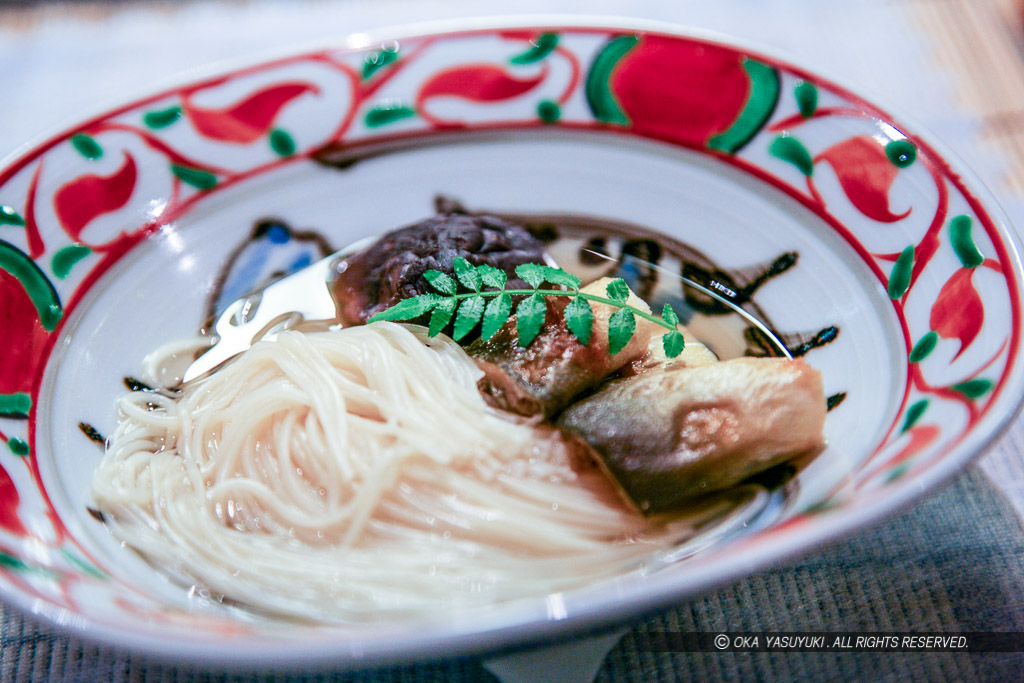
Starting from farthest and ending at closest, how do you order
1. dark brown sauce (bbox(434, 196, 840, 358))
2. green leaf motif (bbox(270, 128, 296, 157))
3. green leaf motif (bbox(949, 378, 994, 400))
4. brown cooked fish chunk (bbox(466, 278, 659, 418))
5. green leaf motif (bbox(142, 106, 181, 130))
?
green leaf motif (bbox(270, 128, 296, 157)), green leaf motif (bbox(142, 106, 181, 130)), dark brown sauce (bbox(434, 196, 840, 358)), brown cooked fish chunk (bbox(466, 278, 659, 418)), green leaf motif (bbox(949, 378, 994, 400))

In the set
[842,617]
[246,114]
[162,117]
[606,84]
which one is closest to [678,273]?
[606,84]

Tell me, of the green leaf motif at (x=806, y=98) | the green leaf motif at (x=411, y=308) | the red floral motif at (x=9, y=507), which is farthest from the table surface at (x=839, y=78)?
the green leaf motif at (x=411, y=308)

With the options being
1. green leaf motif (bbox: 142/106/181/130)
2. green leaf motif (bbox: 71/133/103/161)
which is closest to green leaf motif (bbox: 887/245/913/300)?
green leaf motif (bbox: 142/106/181/130)

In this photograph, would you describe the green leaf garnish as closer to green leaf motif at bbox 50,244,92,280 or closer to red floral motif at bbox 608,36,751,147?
red floral motif at bbox 608,36,751,147

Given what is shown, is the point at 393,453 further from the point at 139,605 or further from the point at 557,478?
the point at 139,605

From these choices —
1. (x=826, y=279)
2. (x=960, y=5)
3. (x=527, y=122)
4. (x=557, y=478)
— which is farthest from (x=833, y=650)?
(x=960, y=5)

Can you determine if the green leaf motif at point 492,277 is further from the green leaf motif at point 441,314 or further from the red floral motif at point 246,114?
the red floral motif at point 246,114

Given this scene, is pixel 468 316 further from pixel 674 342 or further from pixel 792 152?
pixel 792 152
